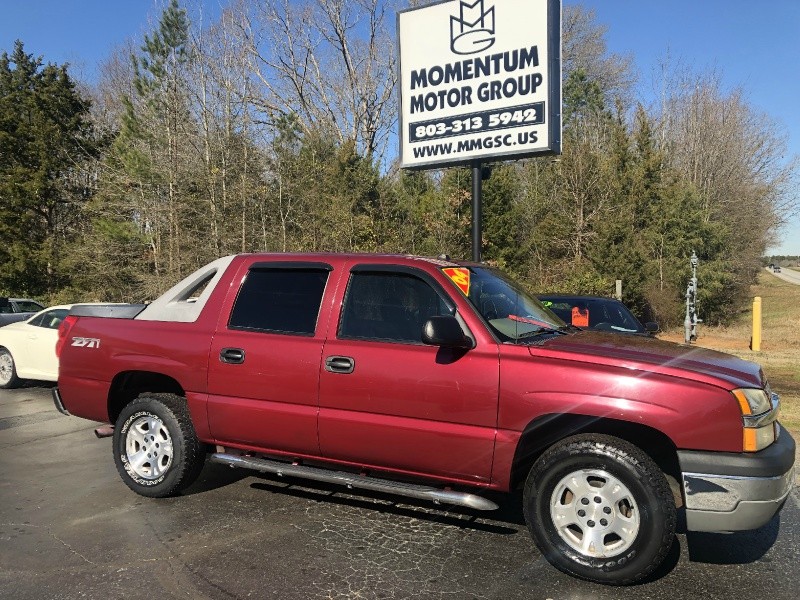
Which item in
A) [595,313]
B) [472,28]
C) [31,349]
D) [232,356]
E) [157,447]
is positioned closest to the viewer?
[232,356]

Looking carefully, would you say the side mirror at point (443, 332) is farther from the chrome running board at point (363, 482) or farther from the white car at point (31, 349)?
the white car at point (31, 349)

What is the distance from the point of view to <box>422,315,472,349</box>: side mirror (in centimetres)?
379

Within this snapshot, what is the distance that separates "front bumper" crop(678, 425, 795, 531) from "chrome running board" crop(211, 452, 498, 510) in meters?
1.10

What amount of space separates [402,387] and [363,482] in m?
0.70

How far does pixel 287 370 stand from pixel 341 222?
1549cm

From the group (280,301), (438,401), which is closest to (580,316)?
(280,301)

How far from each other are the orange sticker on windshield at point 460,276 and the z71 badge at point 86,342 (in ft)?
9.81

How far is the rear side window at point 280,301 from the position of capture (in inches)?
182

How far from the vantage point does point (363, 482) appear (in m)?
4.17

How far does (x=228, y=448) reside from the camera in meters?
5.05

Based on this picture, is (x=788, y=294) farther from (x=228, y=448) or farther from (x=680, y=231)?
(x=228, y=448)

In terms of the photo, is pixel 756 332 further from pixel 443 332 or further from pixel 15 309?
pixel 15 309

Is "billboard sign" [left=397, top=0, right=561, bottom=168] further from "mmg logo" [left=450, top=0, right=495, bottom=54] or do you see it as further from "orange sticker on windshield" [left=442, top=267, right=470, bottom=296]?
"orange sticker on windshield" [left=442, top=267, right=470, bottom=296]

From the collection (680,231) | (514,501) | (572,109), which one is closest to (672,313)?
(680,231)
